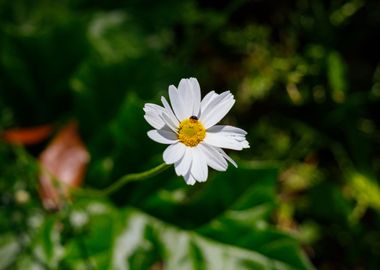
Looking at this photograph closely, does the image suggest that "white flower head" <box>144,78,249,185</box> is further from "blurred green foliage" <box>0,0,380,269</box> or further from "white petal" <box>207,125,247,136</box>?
"blurred green foliage" <box>0,0,380,269</box>

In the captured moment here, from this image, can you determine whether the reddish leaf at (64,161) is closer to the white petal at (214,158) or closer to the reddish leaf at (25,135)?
the reddish leaf at (25,135)

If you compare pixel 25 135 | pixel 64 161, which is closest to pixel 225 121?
pixel 64 161

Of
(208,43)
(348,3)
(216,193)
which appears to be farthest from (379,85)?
(216,193)

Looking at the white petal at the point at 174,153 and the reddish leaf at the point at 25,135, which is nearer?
the white petal at the point at 174,153

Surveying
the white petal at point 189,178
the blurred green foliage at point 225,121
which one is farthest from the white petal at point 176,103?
the blurred green foliage at point 225,121

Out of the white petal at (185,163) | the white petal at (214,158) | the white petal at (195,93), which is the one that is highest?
the white petal at (195,93)
